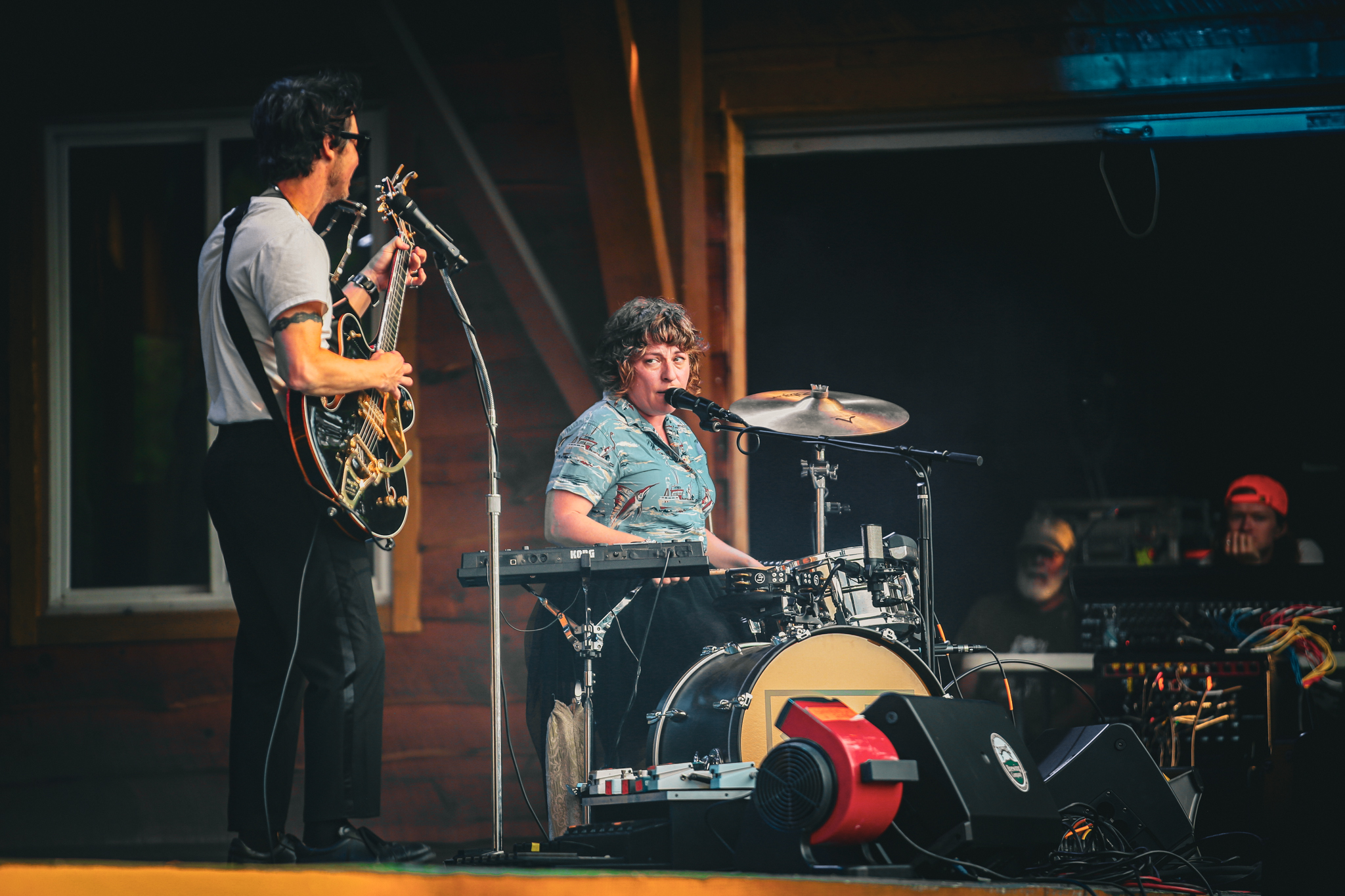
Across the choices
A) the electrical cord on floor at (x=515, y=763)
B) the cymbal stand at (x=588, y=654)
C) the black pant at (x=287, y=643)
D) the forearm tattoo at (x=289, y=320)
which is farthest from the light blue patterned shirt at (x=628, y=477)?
the forearm tattoo at (x=289, y=320)

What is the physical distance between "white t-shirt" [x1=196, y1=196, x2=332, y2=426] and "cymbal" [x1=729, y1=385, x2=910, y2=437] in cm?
150

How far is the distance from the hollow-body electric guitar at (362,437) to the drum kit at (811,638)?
0.81 meters

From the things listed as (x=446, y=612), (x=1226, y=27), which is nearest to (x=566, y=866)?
(x=446, y=612)

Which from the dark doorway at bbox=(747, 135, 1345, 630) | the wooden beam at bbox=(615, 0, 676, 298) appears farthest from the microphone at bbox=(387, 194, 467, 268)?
the dark doorway at bbox=(747, 135, 1345, 630)

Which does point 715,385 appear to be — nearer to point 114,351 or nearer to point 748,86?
point 748,86

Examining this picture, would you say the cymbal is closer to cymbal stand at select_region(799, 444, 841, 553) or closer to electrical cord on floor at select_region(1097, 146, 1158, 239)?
cymbal stand at select_region(799, 444, 841, 553)

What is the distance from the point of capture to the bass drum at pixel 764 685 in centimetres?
284

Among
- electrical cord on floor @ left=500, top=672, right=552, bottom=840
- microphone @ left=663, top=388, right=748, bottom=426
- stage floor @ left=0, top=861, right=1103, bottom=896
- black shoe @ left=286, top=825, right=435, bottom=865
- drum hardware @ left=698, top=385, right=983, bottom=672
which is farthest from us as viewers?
drum hardware @ left=698, top=385, right=983, bottom=672

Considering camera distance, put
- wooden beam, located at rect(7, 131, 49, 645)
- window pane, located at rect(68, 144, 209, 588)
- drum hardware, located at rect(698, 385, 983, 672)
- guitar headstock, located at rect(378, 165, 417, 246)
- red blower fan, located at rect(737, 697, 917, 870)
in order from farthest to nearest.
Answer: window pane, located at rect(68, 144, 209, 588) < wooden beam, located at rect(7, 131, 49, 645) < drum hardware, located at rect(698, 385, 983, 672) < guitar headstock, located at rect(378, 165, 417, 246) < red blower fan, located at rect(737, 697, 917, 870)

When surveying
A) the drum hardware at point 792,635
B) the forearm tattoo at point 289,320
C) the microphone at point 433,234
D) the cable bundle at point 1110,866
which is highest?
the microphone at point 433,234

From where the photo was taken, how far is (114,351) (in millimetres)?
4965

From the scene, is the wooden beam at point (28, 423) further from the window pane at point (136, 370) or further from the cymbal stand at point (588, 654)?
the cymbal stand at point (588, 654)

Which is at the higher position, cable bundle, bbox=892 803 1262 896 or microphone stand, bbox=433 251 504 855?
microphone stand, bbox=433 251 504 855

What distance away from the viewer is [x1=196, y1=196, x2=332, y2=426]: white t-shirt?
8.51ft
